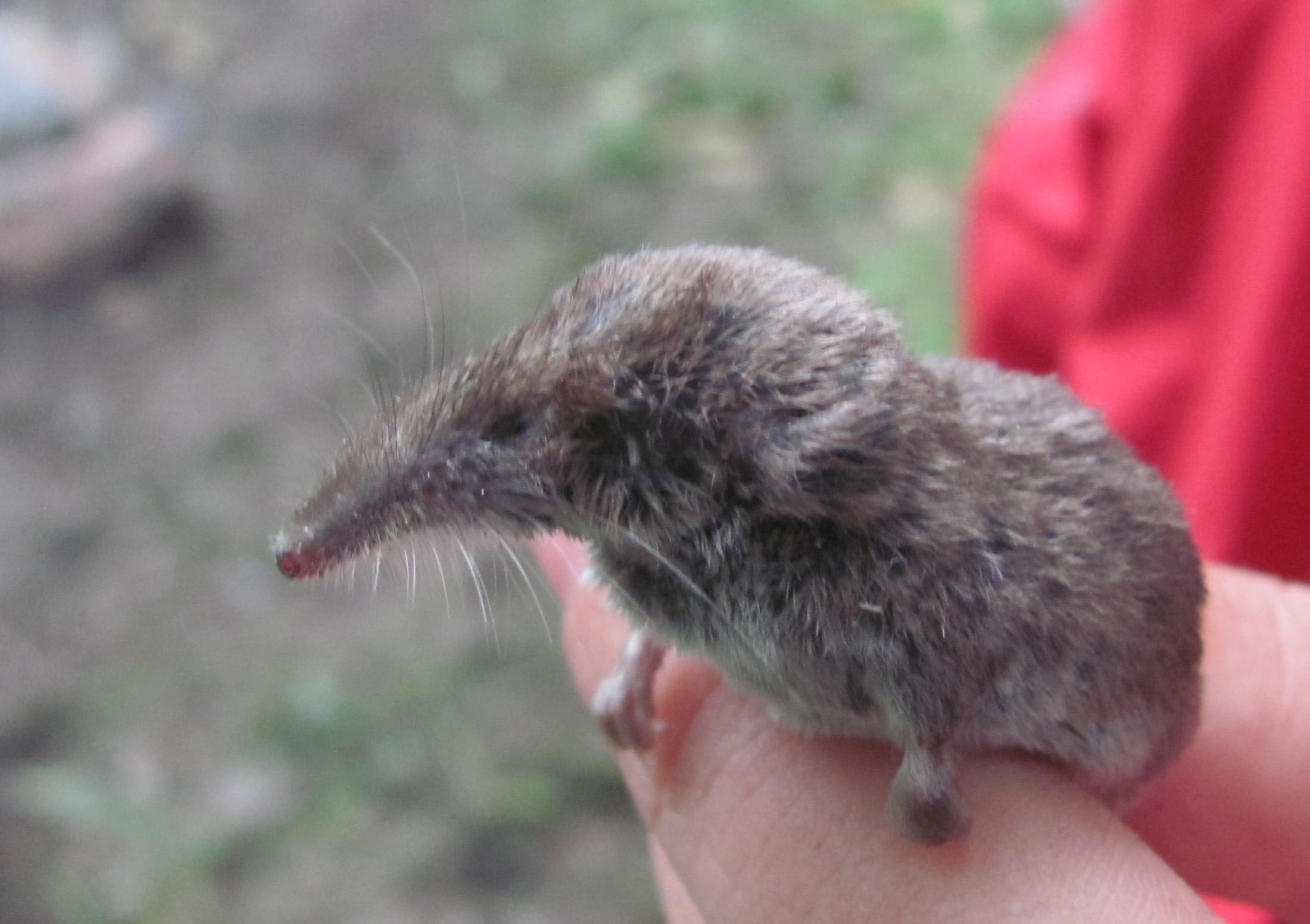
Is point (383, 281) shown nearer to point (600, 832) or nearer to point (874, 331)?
point (600, 832)

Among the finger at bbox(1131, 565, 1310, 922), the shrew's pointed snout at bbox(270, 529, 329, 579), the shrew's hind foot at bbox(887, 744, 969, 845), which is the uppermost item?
the shrew's pointed snout at bbox(270, 529, 329, 579)

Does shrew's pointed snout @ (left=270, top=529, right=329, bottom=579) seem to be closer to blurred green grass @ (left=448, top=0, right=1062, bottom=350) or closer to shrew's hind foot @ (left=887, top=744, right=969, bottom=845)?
shrew's hind foot @ (left=887, top=744, right=969, bottom=845)

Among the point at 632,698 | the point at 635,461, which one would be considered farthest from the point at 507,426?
the point at 632,698

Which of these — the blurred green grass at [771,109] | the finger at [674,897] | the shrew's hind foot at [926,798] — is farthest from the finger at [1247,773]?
the blurred green grass at [771,109]

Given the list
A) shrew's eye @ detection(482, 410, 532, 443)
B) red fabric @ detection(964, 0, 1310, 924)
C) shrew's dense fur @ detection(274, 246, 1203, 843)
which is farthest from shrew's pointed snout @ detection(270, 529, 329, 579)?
red fabric @ detection(964, 0, 1310, 924)

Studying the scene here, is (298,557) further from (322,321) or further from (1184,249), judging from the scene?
(322,321)

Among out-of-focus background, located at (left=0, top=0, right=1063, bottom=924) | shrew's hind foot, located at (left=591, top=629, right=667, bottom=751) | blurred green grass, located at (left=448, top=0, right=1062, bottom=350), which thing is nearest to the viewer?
shrew's hind foot, located at (left=591, top=629, right=667, bottom=751)
